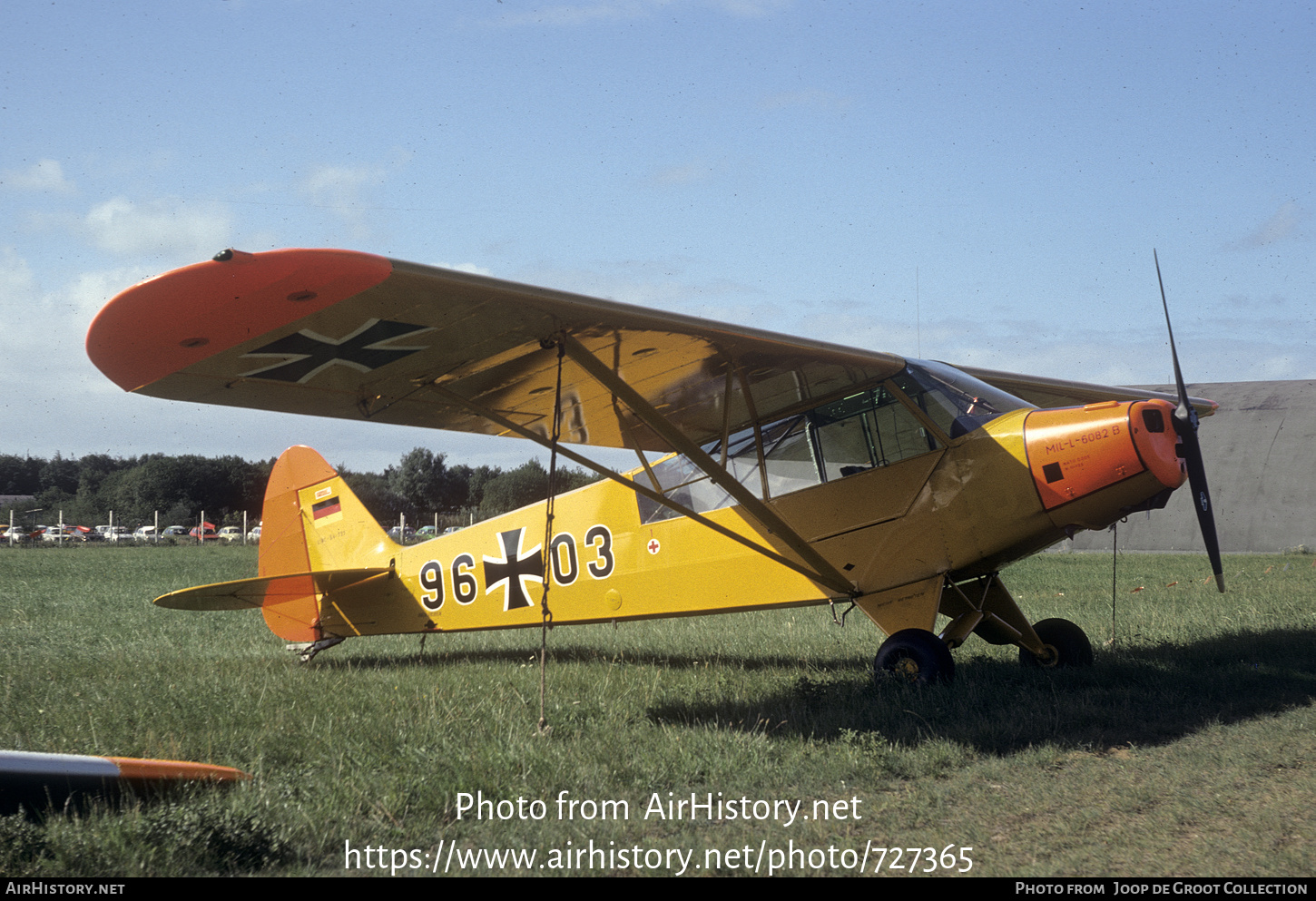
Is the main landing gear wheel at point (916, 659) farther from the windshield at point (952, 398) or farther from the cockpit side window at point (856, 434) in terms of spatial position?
the windshield at point (952, 398)

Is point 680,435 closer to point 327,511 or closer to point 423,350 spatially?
point 423,350

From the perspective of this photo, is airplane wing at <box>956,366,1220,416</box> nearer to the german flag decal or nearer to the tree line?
the german flag decal

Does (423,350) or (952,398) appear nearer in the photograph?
(423,350)

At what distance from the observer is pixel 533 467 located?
76.2m

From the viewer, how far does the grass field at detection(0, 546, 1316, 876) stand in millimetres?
3533

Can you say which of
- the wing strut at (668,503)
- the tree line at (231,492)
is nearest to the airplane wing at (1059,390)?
the wing strut at (668,503)

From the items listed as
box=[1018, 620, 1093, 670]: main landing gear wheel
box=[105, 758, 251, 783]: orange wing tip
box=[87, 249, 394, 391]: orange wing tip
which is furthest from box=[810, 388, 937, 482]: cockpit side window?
box=[105, 758, 251, 783]: orange wing tip

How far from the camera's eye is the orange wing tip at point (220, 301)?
421 centimetres

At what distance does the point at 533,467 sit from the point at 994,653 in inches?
2715

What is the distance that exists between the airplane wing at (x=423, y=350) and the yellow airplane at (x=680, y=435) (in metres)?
0.02

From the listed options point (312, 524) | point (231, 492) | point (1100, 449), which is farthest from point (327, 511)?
point (231, 492)

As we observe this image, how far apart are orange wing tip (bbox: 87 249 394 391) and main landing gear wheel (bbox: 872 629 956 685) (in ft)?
14.3

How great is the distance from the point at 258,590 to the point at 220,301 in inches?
205

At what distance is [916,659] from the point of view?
6379mm
